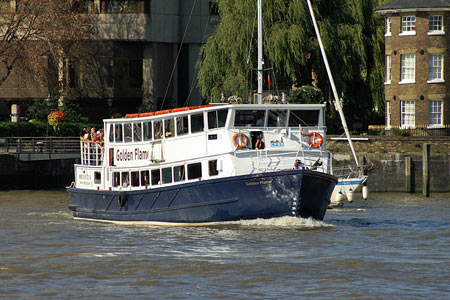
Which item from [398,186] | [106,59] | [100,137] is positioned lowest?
[398,186]

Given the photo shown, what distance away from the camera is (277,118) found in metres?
32.1

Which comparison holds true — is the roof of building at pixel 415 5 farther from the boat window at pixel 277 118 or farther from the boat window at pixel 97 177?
the boat window at pixel 97 177

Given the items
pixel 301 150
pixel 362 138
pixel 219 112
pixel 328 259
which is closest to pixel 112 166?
pixel 219 112

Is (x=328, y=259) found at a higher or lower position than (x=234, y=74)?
lower

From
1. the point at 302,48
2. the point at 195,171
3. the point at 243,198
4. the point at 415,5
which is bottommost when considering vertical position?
the point at 243,198

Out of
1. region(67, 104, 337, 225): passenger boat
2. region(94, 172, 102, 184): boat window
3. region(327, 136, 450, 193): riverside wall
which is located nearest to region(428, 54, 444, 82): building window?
region(327, 136, 450, 193): riverside wall

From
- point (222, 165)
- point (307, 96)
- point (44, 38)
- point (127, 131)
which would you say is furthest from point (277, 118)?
point (44, 38)

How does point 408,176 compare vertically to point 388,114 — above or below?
below

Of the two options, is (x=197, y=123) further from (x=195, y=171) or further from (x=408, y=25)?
(x=408, y=25)

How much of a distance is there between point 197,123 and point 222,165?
81.1 inches

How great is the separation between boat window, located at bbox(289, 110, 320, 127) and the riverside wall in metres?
15.7

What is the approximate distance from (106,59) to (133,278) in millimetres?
46330

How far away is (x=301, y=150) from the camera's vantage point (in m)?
31.3

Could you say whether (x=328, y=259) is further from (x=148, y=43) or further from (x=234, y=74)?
(x=148, y=43)
